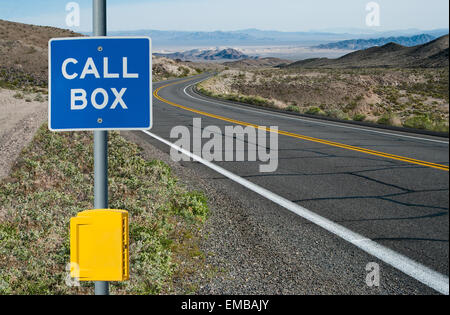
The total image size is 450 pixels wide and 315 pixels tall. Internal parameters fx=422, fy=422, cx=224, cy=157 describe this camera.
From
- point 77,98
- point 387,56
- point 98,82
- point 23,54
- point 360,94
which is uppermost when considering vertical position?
point 387,56

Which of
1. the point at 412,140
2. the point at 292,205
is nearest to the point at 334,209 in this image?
the point at 292,205

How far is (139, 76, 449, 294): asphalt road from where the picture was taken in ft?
15.6

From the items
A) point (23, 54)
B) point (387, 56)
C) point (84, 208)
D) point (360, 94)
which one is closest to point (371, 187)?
point (84, 208)

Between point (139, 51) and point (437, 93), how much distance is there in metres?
2.44

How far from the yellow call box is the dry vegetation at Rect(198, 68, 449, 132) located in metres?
2.66

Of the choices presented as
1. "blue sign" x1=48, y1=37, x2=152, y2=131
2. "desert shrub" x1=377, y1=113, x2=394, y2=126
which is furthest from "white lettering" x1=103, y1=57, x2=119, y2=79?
"desert shrub" x1=377, y1=113, x2=394, y2=126

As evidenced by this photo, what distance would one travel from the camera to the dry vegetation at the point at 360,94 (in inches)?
173

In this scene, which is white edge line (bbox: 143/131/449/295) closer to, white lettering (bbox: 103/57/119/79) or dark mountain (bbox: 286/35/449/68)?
white lettering (bbox: 103/57/119/79)

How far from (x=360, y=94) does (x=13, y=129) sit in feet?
89.9

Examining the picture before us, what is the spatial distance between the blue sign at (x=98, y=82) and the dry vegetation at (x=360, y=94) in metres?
2.26

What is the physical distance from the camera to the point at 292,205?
6.40m

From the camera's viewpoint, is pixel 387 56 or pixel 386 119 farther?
pixel 387 56

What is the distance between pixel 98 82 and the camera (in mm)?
2990

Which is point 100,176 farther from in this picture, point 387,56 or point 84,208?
point 387,56
